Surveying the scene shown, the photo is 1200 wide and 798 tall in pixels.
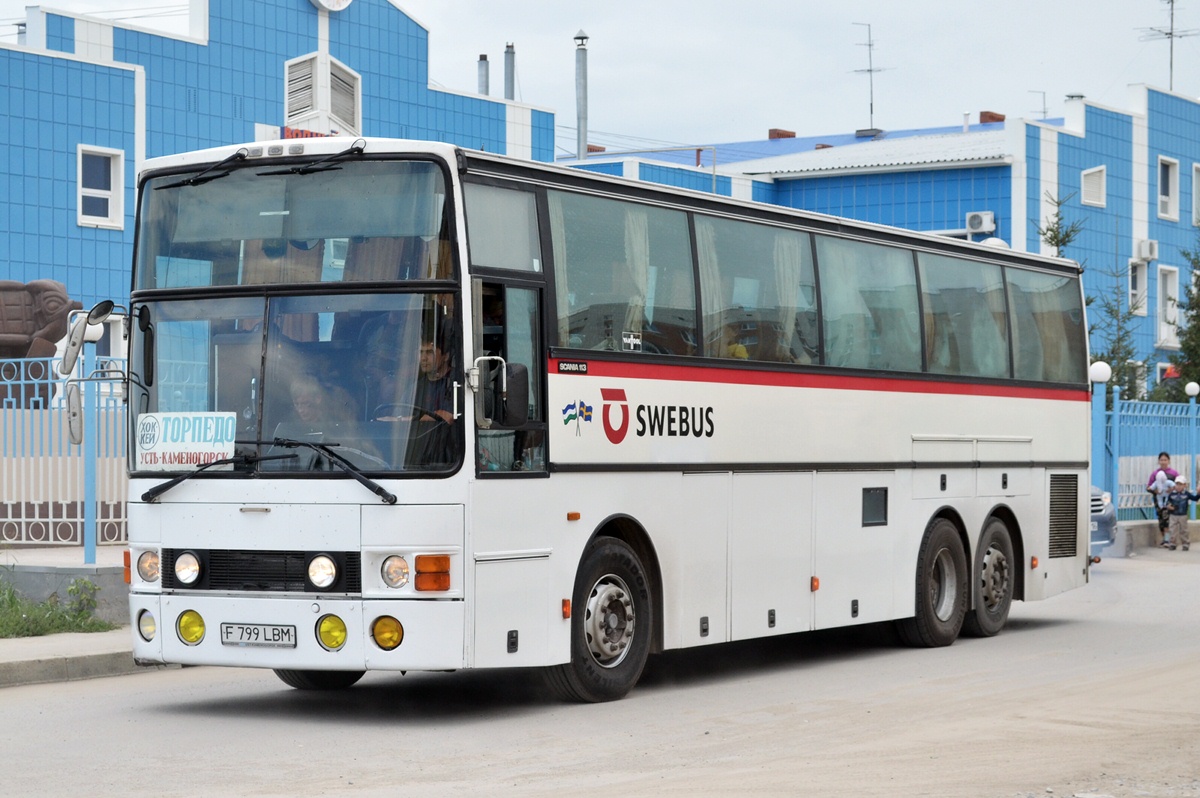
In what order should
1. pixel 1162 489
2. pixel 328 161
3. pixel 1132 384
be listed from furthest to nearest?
pixel 1132 384, pixel 1162 489, pixel 328 161

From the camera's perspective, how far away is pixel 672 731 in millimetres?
10477

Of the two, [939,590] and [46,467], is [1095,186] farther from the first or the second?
[46,467]

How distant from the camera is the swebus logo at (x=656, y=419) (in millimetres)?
11742

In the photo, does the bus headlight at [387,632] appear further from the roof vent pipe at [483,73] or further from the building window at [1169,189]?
the roof vent pipe at [483,73]

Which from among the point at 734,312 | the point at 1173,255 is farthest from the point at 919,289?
the point at 1173,255

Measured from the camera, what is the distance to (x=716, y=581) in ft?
42.0

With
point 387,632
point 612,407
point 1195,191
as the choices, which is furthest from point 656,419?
point 1195,191

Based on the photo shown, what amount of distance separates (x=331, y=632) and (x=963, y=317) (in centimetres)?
782

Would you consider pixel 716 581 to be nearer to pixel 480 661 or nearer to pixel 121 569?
pixel 480 661

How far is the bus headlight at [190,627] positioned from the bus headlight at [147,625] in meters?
0.21

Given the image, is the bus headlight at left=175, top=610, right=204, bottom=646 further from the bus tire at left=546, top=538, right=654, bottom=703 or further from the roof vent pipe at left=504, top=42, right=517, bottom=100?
the roof vent pipe at left=504, top=42, right=517, bottom=100

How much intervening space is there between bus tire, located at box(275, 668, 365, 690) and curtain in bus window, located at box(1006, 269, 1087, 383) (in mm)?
7586

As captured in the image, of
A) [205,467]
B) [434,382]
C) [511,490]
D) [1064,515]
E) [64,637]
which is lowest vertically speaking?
[64,637]

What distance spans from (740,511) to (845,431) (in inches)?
65.9
